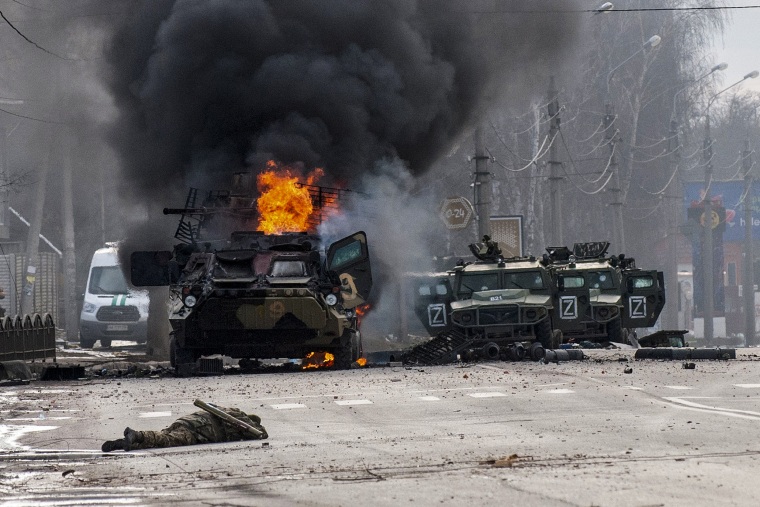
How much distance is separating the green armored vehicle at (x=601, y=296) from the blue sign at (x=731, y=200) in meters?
31.7

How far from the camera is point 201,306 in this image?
60.1ft

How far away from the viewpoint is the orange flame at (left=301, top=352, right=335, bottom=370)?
19.4 m

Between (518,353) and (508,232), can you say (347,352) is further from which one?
(508,232)

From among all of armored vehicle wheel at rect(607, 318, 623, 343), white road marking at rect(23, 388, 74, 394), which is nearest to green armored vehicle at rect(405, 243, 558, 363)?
armored vehicle wheel at rect(607, 318, 623, 343)

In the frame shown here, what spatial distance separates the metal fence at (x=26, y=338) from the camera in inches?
781

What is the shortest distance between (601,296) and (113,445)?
58.1 feet

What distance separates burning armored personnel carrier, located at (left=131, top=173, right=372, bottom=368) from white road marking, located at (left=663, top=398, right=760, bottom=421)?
22.3ft

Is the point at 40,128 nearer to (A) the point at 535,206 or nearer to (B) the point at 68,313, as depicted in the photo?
(B) the point at 68,313

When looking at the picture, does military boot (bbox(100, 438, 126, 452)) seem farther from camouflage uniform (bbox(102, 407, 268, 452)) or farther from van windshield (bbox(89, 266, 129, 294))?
van windshield (bbox(89, 266, 129, 294))

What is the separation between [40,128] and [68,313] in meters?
9.49

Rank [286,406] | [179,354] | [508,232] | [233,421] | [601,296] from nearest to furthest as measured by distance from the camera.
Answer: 1. [233,421]
2. [286,406]
3. [179,354]
4. [601,296]
5. [508,232]

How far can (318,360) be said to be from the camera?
19.5 m

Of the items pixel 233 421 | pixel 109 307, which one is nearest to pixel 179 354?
pixel 233 421

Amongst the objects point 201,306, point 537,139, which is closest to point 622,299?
point 201,306
